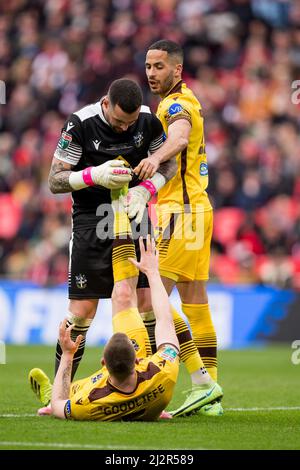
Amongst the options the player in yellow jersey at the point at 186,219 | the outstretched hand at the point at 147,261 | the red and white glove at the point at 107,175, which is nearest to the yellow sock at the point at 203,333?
the player in yellow jersey at the point at 186,219

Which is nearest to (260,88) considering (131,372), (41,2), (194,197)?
(41,2)

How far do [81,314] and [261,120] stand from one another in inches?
466

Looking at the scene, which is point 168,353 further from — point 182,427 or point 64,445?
point 64,445

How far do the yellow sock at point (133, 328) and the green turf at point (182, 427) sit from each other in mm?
593

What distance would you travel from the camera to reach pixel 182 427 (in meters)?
7.78

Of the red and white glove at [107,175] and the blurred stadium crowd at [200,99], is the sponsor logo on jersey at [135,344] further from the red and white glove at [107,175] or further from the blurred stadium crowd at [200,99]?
the blurred stadium crowd at [200,99]

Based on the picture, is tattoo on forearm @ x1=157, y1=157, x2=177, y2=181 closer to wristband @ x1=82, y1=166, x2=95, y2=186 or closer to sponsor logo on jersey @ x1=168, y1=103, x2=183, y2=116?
sponsor logo on jersey @ x1=168, y1=103, x2=183, y2=116

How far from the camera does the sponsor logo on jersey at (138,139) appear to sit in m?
8.68

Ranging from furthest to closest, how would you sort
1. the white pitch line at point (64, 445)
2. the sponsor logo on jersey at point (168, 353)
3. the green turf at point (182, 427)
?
the sponsor logo on jersey at point (168, 353) < the green turf at point (182, 427) < the white pitch line at point (64, 445)

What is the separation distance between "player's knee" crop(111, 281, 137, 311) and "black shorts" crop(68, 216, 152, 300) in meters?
0.28

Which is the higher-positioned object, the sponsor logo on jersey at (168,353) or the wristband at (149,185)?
the wristband at (149,185)

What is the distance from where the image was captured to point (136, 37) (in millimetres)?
21672

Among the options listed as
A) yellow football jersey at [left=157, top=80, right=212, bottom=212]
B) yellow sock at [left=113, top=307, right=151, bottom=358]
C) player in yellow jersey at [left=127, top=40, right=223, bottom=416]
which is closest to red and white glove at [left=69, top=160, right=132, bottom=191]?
yellow sock at [left=113, top=307, right=151, bottom=358]

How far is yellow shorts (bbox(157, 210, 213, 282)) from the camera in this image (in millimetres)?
9141
